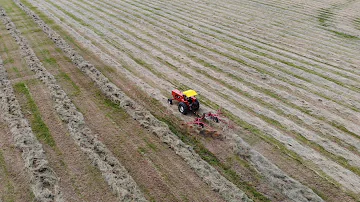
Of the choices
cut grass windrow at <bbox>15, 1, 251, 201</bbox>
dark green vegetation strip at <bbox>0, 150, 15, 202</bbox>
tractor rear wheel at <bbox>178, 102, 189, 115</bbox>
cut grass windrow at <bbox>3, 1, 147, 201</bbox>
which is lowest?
dark green vegetation strip at <bbox>0, 150, 15, 202</bbox>

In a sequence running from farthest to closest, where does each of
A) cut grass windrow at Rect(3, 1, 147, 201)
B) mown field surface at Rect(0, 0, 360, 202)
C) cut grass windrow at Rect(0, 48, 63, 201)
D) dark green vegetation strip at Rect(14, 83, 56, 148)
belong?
dark green vegetation strip at Rect(14, 83, 56, 148) → mown field surface at Rect(0, 0, 360, 202) → cut grass windrow at Rect(3, 1, 147, 201) → cut grass windrow at Rect(0, 48, 63, 201)

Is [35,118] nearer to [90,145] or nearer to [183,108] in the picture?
[90,145]

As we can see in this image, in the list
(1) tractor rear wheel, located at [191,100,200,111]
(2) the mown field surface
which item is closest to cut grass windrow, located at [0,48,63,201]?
(2) the mown field surface

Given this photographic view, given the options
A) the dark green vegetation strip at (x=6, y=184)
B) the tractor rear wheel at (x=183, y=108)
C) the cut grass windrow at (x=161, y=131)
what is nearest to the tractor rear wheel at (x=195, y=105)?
the tractor rear wheel at (x=183, y=108)

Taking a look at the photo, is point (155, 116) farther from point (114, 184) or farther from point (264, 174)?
point (264, 174)

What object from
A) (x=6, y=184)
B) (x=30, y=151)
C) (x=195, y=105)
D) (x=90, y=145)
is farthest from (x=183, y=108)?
(x=6, y=184)

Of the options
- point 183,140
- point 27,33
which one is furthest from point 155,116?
point 27,33

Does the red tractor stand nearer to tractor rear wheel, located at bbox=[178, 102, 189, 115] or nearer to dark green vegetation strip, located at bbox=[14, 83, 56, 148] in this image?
tractor rear wheel, located at bbox=[178, 102, 189, 115]
